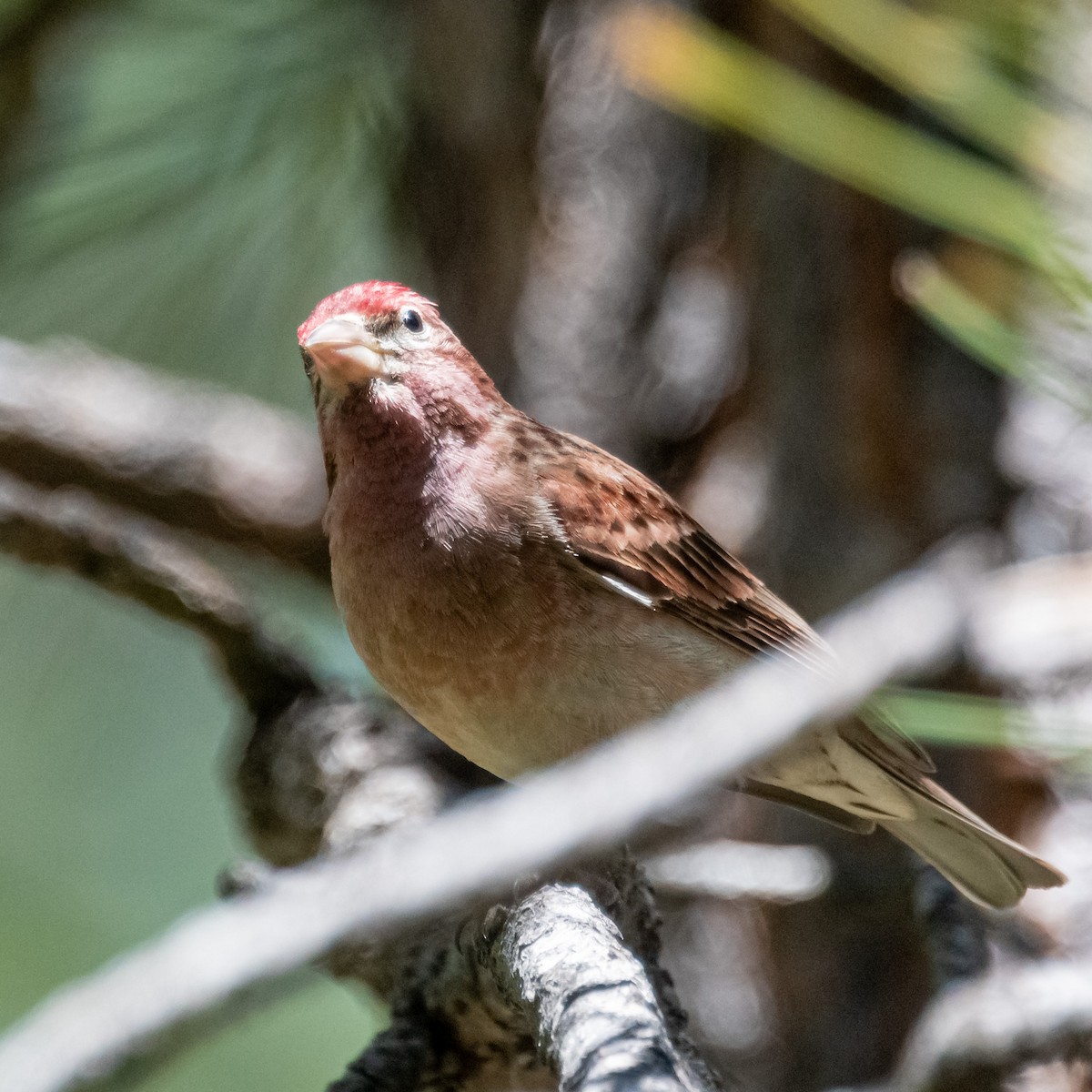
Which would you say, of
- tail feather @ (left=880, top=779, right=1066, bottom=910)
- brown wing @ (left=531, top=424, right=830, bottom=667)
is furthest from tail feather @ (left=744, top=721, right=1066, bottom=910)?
brown wing @ (left=531, top=424, right=830, bottom=667)

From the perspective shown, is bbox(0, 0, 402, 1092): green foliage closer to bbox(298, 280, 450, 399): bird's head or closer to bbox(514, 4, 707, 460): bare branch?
bbox(514, 4, 707, 460): bare branch

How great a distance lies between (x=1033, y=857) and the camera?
3.17m

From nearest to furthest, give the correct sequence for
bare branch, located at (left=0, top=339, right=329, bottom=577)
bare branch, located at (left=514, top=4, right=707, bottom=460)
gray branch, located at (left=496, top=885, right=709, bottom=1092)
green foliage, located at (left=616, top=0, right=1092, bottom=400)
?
gray branch, located at (left=496, top=885, right=709, bottom=1092) < green foliage, located at (left=616, top=0, right=1092, bottom=400) < bare branch, located at (left=0, top=339, right=329, bottom=577) < bare branch, located at (left=514, top=4, right=707, bottom=460)

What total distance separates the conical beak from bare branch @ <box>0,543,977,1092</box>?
5.64ft

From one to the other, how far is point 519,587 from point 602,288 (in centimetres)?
169

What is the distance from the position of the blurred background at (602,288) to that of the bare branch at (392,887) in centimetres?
183

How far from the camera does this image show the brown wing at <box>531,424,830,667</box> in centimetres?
324

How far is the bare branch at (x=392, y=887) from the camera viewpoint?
1.02 m

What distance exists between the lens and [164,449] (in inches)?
158

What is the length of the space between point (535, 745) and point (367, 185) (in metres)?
2.81

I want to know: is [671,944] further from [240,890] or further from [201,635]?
[240,890]

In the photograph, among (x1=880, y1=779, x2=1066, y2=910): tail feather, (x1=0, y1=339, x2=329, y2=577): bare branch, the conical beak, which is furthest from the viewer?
(x1=0, y1=339, x2=329, y2=577): bare branch

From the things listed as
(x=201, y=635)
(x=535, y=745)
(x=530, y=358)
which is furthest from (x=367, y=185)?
(x=535, y=745)

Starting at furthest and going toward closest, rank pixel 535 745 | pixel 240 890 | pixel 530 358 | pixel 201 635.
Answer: pixel 530 358
pixel 201 635
pixel 535 745
pixel 240 890
